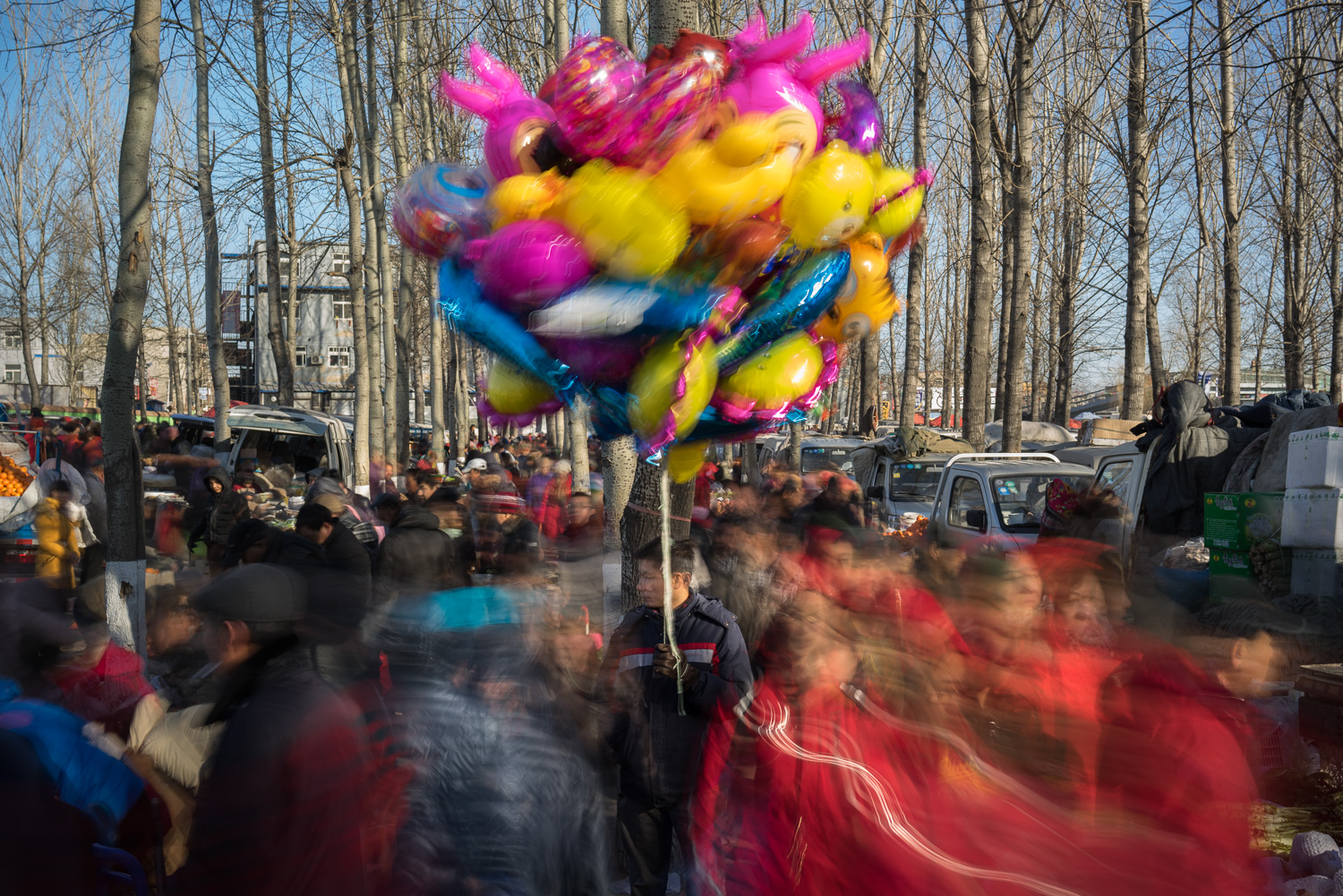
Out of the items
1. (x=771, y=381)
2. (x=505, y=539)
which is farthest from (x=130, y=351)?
(x=771, y=381)

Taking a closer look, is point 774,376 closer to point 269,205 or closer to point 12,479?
point 12,479

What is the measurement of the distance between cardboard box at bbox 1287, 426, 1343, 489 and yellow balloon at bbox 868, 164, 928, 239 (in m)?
4.85

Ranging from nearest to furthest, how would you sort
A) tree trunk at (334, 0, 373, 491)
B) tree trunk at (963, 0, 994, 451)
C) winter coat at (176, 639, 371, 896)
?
winter coat at (176, 639, 371, 896) → tree trunk at (963, 0, 994, 451) → tree trunk at (334, 0, 373, 491)

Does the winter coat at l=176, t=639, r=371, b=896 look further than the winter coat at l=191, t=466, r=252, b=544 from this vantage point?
No

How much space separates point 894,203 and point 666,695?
192cm

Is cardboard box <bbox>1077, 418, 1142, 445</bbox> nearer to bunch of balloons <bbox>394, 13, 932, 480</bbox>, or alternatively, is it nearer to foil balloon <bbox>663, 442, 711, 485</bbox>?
foil balloon <bbox>663, 442, 711, 485</bbox>

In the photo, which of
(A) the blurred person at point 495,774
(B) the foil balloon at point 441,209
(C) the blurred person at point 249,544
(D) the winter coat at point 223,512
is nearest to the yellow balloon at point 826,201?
(B) the foil balloon at point 441,209

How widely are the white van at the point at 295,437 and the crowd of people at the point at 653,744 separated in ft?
34.4

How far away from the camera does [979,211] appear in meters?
11.5

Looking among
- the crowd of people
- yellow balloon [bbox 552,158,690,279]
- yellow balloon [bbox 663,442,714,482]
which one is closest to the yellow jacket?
the crowd of people

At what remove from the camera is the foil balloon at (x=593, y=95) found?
255 centimetres

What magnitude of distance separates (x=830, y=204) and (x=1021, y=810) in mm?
1777

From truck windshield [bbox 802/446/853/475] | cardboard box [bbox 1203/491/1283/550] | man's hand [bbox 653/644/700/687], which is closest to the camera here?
man's hand [bbox 653/644/700/687]

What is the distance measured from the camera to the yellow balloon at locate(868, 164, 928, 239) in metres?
2.88
